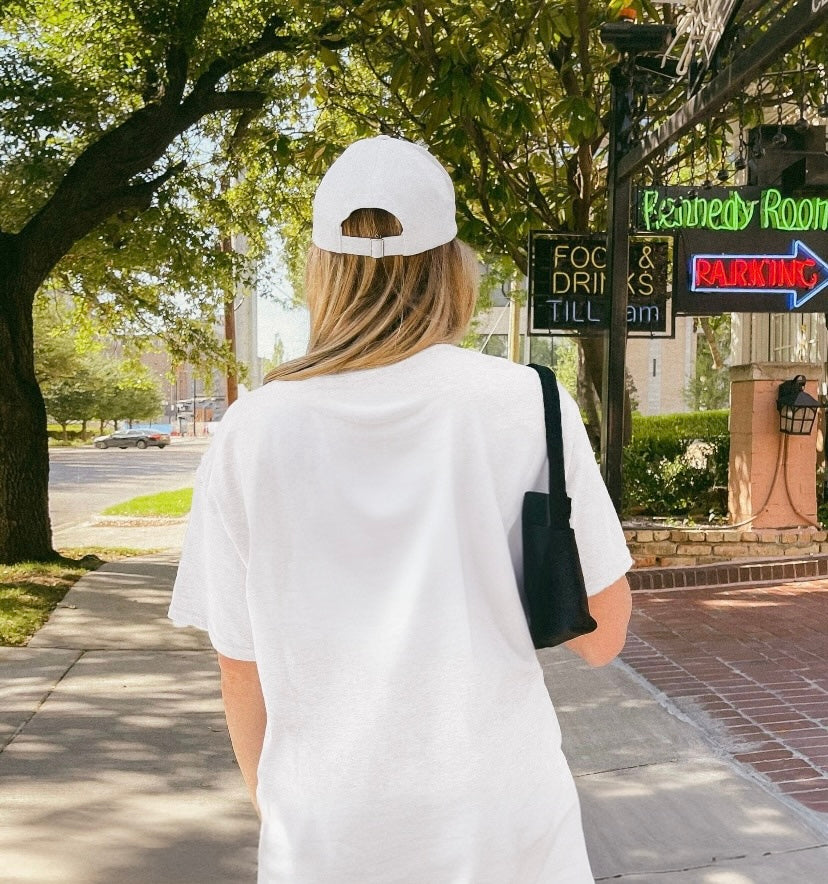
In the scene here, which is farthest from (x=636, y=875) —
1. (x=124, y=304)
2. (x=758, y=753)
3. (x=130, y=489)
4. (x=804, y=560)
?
(x=130, y=489)

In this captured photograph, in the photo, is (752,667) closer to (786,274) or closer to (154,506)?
(786,274)

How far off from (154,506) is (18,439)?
9533 millimetres

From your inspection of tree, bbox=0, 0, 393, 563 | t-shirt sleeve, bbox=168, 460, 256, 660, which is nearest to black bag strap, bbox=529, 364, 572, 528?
t-shirt sleeve, bbox=168, 460, 256, 660

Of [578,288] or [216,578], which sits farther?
[578,288]

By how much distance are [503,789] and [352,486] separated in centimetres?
43

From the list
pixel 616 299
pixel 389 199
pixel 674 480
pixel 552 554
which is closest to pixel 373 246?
pixel 389 199

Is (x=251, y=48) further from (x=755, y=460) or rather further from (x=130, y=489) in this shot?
(x=130, y=489)

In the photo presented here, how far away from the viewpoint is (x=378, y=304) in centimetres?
142

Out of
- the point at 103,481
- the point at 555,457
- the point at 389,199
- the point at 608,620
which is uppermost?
the point at 389,199

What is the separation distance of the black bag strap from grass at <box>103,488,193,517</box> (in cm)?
1650

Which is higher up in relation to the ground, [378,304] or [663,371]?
[663,371]

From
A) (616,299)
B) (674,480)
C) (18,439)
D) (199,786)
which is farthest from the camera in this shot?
(674,480)

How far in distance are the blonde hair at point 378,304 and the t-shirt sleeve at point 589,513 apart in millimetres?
203

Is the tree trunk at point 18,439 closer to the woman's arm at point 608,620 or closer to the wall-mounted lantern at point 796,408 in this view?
the wall-mounted lantern at point 796,408
